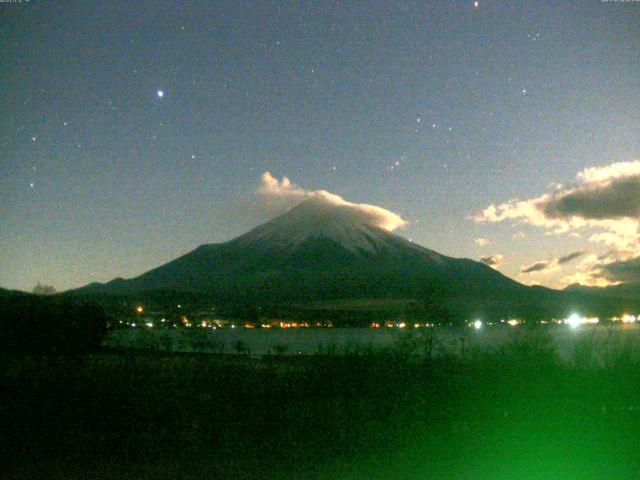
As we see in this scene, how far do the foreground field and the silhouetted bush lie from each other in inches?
655

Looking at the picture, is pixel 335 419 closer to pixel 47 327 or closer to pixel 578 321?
pixel 47 327

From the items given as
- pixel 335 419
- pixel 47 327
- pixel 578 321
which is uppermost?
pixel 578 321

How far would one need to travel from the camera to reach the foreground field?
26.1 feet

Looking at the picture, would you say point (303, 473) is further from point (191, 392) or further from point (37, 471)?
point (191, 392)

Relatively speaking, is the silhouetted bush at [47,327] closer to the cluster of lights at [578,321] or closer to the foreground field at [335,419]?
the foreground field at [335,419]

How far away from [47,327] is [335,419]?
24209 mm

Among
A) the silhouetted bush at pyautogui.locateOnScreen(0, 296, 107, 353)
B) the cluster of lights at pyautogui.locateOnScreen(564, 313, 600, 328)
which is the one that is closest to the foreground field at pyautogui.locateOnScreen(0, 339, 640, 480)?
the cluster of lights at pyautogui.locateOnScreen(564, 313, 600, 328)

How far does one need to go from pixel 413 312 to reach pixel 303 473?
19291 millimetres

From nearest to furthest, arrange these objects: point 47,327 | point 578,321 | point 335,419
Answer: point 335,419 < point 47,327 < point 578,321

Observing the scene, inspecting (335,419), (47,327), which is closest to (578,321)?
(47,327)

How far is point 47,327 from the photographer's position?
103 ft

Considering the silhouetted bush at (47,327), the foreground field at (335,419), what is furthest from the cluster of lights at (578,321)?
the silhouetted bush at (47,327)

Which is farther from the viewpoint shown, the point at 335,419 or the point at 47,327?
the point at 47,327

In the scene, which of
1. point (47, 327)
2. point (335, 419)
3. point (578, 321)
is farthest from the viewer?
point (578, 321)
